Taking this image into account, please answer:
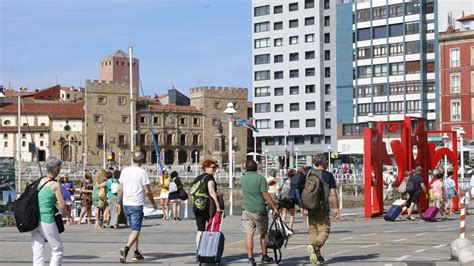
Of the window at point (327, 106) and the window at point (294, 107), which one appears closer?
the window at point (327, 106)

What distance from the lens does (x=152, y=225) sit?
77.6 ft

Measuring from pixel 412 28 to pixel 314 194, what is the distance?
75835 millimetres

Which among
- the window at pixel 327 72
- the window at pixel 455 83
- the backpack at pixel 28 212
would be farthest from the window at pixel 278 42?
the backpack at pixel 28 212

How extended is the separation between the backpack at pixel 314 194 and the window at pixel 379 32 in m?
76.5

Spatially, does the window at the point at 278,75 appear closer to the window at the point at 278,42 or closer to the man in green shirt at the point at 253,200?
the window at the point at 278,42

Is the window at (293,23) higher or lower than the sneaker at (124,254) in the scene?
higher

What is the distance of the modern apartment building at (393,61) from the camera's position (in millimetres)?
85938

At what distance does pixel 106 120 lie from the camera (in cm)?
12725

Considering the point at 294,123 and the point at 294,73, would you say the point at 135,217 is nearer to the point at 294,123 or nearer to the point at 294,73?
the point at 294,73

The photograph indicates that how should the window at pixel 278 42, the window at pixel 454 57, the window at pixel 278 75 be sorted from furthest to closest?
the window at pixel 278 75, the window at pixel 278 42, the window at pixel 454 57

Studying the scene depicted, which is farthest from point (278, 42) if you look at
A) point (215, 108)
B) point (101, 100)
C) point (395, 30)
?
point (101, 100)

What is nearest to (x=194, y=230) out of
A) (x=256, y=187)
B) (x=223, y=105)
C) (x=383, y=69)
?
(x=256, y=187)

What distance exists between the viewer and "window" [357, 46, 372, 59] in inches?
3516

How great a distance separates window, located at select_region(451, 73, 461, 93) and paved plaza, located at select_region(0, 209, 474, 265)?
188ft
